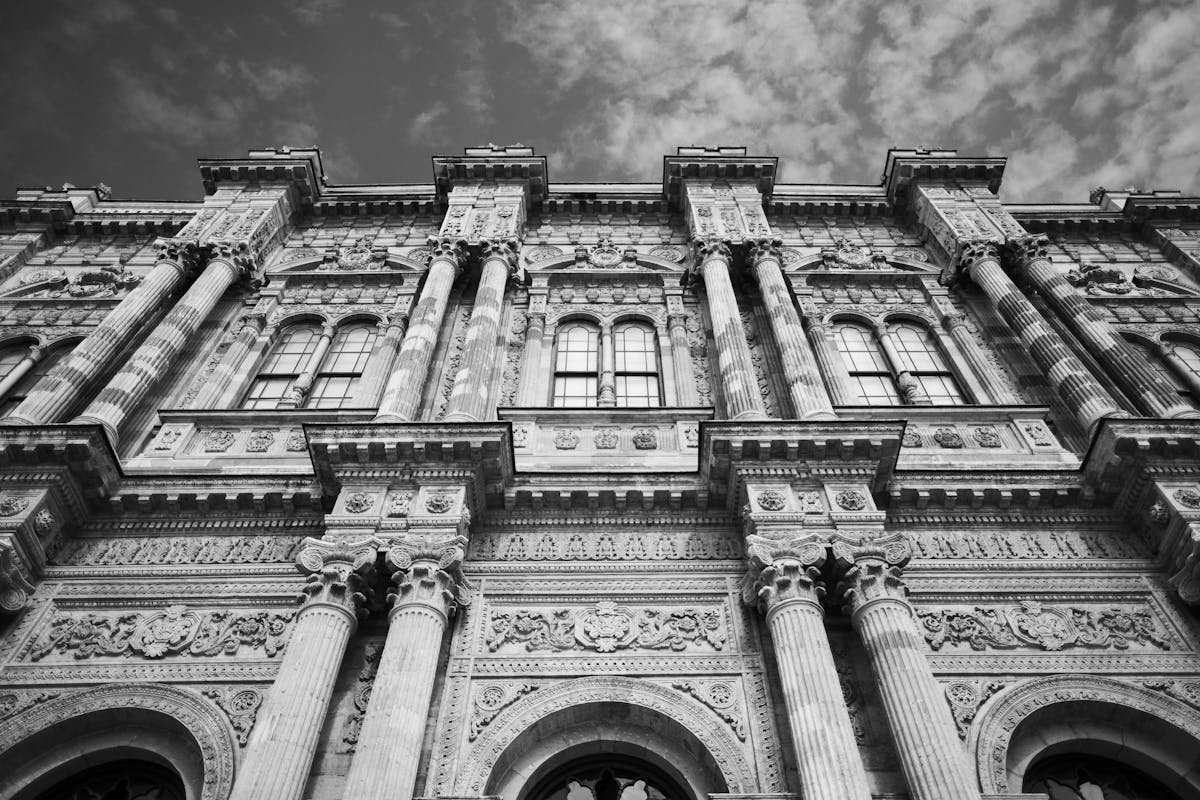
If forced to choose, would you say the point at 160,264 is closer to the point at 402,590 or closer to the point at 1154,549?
the point at 402,590

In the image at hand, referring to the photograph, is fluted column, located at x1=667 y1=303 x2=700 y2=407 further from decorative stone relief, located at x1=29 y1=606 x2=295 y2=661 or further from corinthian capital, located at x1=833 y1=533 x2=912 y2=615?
decorative stone relief, located at x1=29 y1=606 x2=295 y2=661

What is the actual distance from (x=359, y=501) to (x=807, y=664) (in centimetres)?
570

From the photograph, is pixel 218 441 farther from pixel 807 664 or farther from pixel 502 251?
pixel 807 664

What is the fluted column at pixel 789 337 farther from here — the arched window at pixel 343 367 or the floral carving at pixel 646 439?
the arched window at pixel 343 367

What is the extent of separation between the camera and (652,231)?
18562 millimetres

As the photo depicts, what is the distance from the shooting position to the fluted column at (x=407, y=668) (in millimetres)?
7859

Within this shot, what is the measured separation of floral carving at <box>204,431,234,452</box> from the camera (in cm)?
1276

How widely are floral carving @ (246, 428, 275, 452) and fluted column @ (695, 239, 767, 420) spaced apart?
6.99 meters

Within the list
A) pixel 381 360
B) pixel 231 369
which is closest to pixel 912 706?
pixel 381 360

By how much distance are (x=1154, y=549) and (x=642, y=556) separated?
6.60 meters

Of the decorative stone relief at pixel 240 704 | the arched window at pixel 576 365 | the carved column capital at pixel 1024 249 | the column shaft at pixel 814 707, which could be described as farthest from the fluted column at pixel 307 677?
the carved column capital at pixel 1024 249

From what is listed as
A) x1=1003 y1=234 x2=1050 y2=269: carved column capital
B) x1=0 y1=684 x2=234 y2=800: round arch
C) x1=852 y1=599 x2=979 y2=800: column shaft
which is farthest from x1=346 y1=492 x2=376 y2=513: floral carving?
x1=1003 y1=234 x2=1050 y2=269: carved column capital

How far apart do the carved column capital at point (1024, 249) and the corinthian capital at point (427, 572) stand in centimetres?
1221

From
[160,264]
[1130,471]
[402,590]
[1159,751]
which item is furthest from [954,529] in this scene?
[160,264]
